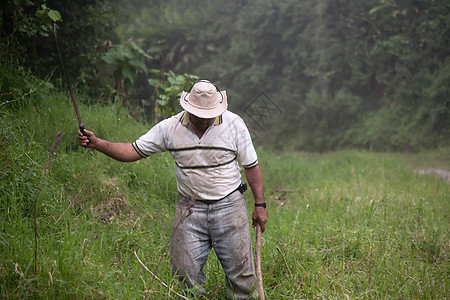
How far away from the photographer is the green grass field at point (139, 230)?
9.45 ft

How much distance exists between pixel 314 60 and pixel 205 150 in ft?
47.1

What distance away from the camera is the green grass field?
288cm

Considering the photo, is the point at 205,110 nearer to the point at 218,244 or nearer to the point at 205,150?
the point at 205,150

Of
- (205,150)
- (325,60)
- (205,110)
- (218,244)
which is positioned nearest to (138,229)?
(218,244)

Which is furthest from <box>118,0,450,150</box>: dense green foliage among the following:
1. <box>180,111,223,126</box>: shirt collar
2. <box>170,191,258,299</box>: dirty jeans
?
<box>170,191,258,299</box>: dirty jeans

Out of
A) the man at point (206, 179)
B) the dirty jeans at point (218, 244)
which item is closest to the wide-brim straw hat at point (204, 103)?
the man at point (206, 179)

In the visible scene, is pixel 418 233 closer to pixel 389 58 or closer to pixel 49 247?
pixel 49 247

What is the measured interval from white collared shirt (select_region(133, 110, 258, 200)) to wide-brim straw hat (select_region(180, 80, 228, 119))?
0.12 meters

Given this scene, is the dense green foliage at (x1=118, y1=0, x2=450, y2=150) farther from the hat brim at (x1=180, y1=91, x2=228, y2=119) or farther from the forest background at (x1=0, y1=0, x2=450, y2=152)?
the hat brim at (x1=180, y1=91, x2=228, y2=119)

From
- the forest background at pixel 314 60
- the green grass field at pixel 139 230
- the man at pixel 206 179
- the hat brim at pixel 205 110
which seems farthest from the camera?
the forest background at pixel 314 60

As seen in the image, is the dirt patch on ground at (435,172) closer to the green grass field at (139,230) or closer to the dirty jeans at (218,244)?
the green grass field at (139,230)

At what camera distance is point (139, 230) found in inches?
172

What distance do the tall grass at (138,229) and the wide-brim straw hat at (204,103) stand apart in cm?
103

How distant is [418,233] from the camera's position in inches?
188
